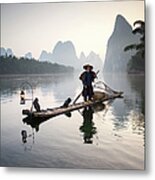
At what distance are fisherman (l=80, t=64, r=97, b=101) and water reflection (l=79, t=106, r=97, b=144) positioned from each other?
6 cm

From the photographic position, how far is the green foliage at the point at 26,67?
2016 millimetres

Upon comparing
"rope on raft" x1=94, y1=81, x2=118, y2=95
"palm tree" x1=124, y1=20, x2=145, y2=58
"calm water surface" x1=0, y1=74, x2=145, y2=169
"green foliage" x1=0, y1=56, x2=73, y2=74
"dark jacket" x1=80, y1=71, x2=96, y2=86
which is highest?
"palm tree" x1=124, y1=20, x2=145, y2=58

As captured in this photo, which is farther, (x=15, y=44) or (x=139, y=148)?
(x=15, y=44)

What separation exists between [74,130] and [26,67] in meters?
0.36

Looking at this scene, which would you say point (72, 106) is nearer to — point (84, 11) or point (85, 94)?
point (85, 94)

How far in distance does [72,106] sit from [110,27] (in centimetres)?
38

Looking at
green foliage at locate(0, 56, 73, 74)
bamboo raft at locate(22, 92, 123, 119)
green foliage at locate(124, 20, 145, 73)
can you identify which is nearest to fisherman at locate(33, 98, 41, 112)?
bamboo raft at locate(22, 92, 123, 119)

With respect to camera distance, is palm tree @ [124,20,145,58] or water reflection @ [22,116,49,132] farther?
water reflection @ [22,116,49,132]

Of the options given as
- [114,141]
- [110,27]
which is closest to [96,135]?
[114,141]

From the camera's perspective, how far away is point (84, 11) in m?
2.00

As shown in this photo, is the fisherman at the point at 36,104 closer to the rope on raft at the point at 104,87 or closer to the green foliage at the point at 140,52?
the rope on raft at the point at 104,87

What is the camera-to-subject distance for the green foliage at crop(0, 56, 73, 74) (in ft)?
6.61

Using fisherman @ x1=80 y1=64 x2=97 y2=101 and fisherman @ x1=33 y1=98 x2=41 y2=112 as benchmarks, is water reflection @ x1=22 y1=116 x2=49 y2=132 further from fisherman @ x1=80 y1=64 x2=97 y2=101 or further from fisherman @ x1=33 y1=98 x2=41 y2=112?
fisherman @ x1=80 y1=64 x2=97 y2=101

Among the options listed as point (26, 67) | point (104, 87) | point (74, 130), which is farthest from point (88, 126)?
point (26, 67)
